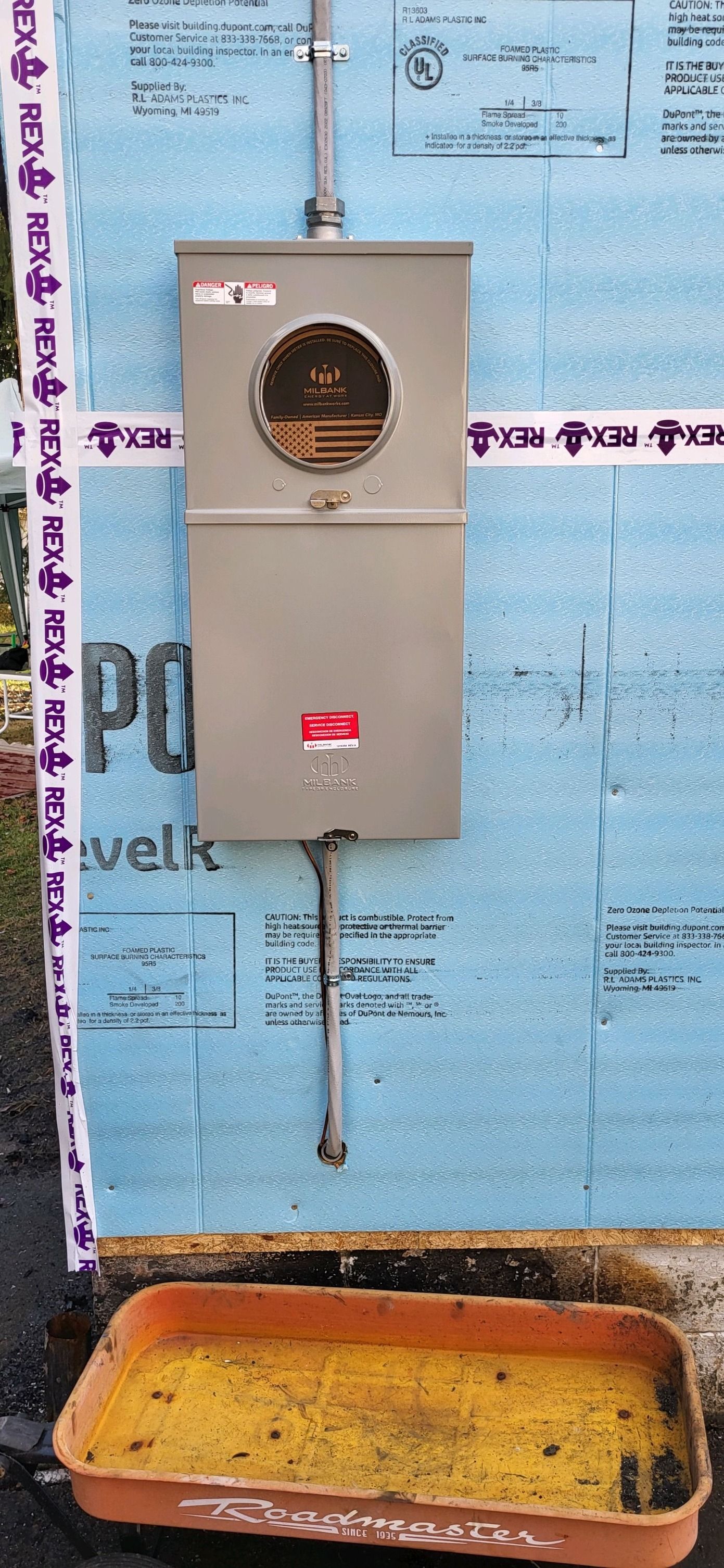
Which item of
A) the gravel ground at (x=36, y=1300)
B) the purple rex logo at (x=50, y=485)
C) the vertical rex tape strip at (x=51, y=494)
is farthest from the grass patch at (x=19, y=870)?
the purple rex logo at (x=50, y=485)

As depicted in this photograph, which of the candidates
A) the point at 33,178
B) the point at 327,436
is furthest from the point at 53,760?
the point at 33,178

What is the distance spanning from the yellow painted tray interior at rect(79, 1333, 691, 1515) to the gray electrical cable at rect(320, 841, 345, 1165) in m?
0.46

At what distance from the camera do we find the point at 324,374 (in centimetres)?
190

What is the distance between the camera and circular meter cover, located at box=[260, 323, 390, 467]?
1884 mm

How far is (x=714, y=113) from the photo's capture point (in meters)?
2.04

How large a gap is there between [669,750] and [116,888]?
1232 millimetres

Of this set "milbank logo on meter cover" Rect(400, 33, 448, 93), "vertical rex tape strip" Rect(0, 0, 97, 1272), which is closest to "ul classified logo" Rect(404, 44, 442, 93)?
"milbank logo on meter cover" Rect(400, 33, 448, 93)

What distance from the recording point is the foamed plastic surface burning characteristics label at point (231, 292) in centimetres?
186

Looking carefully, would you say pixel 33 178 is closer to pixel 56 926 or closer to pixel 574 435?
pixel 574 435

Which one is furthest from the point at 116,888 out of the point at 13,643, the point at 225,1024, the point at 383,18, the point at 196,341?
the point at 13,643

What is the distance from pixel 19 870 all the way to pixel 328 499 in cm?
512

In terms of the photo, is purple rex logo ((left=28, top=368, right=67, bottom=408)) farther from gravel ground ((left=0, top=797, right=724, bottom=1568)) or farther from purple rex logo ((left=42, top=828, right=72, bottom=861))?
gravel ground ((left=0, top=797, right=724, bottom=1568))

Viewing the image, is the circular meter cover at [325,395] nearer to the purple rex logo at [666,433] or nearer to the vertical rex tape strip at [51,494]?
the vertical rex tape strip at [51,494]

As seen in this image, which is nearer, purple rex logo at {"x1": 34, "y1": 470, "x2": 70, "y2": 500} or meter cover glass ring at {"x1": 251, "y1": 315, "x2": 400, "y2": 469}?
meter cover glass ring at {"x1": 251, "y1": 315, "x2": 400, "y2": 469}
